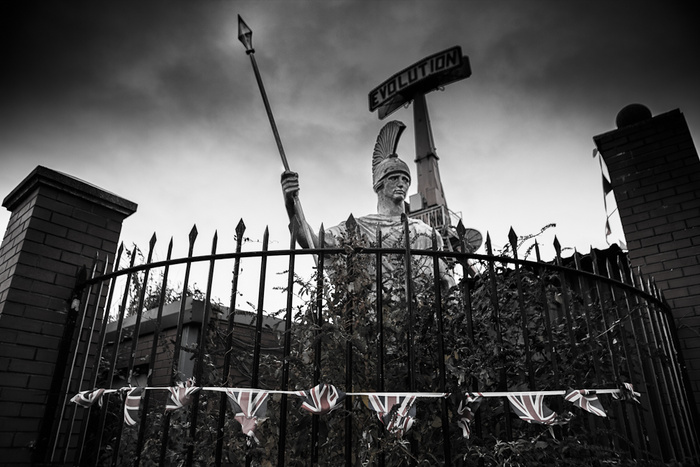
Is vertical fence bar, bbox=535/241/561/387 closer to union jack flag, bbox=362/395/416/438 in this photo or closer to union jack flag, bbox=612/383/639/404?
union jack flag, bbox=612/383/639/404

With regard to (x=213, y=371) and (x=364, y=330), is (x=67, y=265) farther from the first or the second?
(x=364, y=330)

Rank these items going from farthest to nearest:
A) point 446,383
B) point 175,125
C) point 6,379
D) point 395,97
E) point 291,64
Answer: point 395,97 → point 291,64 → point 175,125 → point 6,379 → point 446,383

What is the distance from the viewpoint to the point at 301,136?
34.7ft

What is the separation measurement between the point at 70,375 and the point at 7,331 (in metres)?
0.45

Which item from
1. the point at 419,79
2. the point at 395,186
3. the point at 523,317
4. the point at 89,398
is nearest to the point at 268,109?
the point at 395,186

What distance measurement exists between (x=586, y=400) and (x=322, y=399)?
4.20 ft

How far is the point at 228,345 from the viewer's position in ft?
7.48

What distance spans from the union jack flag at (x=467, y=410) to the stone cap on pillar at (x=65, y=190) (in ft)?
9.24

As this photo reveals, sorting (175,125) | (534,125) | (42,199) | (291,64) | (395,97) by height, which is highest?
(395,97)

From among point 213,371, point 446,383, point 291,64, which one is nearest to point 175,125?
point 291,64

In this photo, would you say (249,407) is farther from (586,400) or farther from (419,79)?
(419,79)

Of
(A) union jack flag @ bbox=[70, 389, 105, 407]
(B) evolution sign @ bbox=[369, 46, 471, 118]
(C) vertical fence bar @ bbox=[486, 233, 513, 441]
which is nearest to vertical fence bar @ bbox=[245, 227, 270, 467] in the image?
(A) union jack flag @ bbox=[70, 389, 105, 407]

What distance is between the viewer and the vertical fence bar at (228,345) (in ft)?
6.95

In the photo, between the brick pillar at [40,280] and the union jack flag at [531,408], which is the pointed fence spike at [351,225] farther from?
the brick pillar at [40,280]
